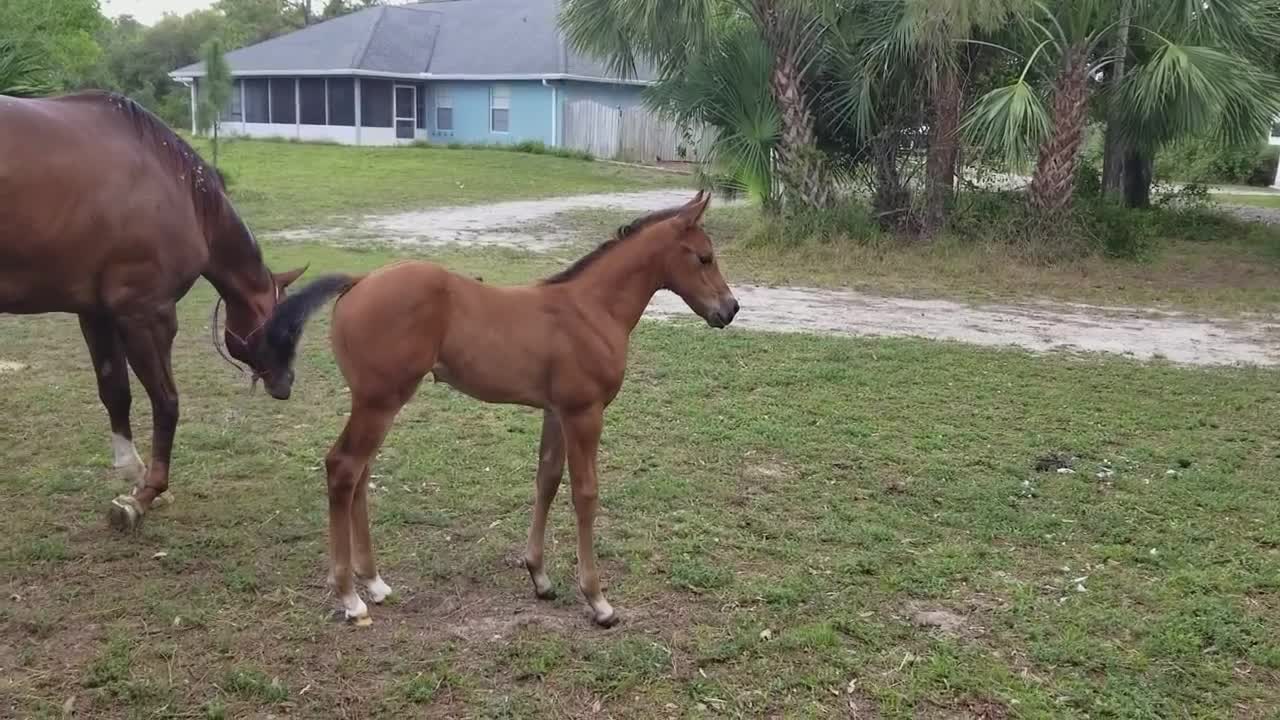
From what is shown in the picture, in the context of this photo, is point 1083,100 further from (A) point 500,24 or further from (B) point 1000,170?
(A) point 500,24

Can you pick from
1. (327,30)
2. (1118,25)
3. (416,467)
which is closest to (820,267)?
(1118,25)

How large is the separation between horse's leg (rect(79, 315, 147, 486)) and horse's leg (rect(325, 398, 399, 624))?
1.67 metres

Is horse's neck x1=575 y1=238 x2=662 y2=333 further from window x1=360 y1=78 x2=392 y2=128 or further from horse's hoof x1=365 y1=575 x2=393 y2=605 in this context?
window x1=360 y1=78 x2=392 y2=128

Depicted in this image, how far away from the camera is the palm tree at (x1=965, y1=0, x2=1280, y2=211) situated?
11.1 m

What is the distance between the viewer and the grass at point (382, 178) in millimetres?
16788

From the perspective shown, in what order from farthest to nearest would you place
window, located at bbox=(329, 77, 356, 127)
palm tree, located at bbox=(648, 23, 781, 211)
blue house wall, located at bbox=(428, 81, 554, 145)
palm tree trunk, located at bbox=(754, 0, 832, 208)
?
1. window, located at bbox=(329, 77, 356, 127)
2. blue house wall, located at bbox=(428, 81, 554, 145)
3. palm tree, located at bbox=(648, 23, 781, 211)
4. palm tree trunk, located at bbox=(754, 0, 832, 208)

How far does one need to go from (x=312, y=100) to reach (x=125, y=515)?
30.3m

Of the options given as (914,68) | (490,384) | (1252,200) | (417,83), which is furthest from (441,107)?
(490,384)

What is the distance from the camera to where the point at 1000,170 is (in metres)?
13.1

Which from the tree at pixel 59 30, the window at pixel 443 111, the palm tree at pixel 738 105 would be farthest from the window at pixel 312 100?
the palm tree at pixel 738 105

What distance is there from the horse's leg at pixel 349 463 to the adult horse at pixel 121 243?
586 millimetres

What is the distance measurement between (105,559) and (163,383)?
770 millimetres

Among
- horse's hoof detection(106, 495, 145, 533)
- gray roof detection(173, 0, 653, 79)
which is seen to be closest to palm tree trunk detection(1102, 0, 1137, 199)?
horse's hoof detection(106, 495, 145, 533)

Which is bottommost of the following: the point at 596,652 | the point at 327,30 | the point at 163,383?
the point at 596,652
